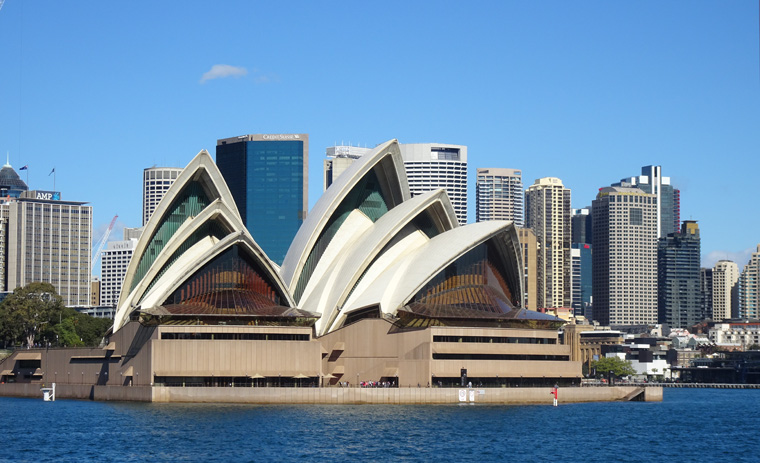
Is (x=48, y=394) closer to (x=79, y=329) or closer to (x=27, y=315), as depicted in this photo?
(x=27, y=315)

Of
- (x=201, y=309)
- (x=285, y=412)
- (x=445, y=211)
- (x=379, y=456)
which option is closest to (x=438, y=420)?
(x=285, y=412)

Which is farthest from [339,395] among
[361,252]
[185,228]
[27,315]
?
[27,315]

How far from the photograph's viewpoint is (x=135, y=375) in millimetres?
101500

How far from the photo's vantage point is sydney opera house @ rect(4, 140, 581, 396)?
99688 millimetres

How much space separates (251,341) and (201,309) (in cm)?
519

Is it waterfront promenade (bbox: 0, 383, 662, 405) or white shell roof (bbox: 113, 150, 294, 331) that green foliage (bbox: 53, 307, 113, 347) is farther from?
waterfront promenade (bbox: 0, 383, 662, 405)

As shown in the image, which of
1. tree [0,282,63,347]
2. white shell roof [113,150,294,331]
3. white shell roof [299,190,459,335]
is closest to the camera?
white shell roof [113,150,294,331]

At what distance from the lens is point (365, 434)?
73688mm

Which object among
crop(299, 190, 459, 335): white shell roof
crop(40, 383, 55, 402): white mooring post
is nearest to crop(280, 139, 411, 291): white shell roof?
crop(299, 190, 459, 335): white shell roof

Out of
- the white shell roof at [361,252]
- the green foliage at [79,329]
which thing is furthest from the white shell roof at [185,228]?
the green foliage at [79,329]

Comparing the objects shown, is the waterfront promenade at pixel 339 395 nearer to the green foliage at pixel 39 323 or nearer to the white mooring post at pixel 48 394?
the white mooring post at pixel 48 394

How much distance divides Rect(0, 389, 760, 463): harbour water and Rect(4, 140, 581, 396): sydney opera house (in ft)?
17.2

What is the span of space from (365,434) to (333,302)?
125ft

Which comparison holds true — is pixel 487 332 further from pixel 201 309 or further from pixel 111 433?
pixel 111 433
